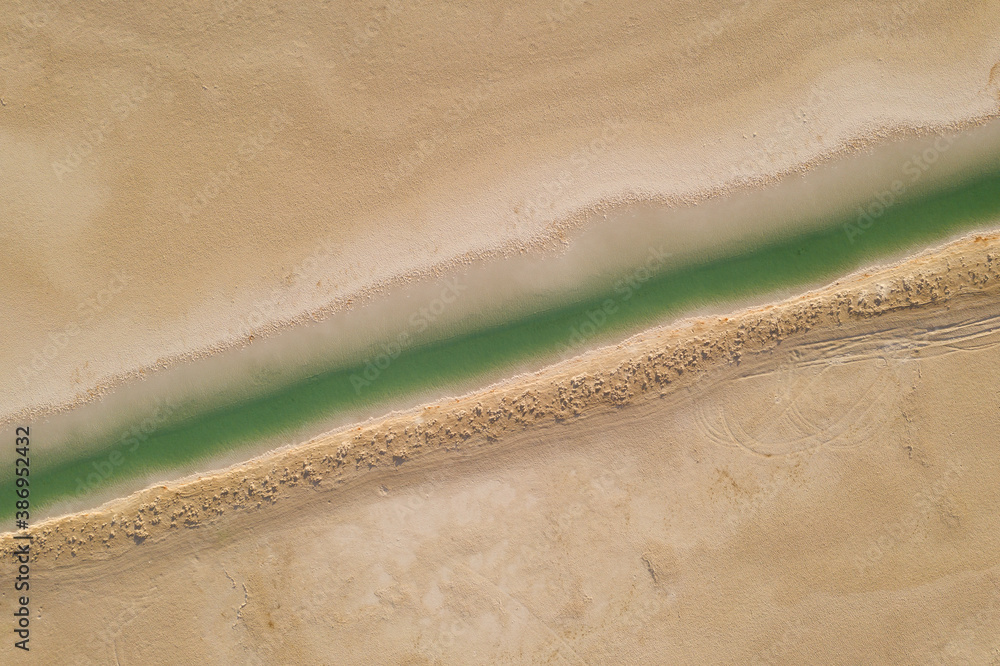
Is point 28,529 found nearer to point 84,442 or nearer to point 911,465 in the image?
point 84,442

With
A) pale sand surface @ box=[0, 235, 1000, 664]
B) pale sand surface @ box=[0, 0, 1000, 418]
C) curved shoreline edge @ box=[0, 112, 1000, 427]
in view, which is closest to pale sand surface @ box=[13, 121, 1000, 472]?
curved shoreline edge @ box=[0, 112, 1000, 427]

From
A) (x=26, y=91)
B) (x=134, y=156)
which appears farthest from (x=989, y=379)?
(x=26, y=91)

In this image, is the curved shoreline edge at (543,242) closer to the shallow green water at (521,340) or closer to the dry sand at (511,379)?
the dry sand at (511,379)

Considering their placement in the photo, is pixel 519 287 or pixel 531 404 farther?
pixel 519 287

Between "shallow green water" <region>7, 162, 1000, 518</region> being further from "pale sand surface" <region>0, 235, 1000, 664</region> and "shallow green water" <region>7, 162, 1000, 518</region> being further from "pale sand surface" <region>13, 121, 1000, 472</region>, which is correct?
"pale sand surface" <region>0, 235, 1000, 664</region>

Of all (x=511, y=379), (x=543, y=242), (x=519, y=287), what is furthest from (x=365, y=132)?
(x=511, y=379)

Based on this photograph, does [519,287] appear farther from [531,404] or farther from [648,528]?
[648,528]

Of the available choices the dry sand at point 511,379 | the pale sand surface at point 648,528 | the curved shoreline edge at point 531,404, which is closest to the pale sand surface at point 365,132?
the dry sand at point 511,379
